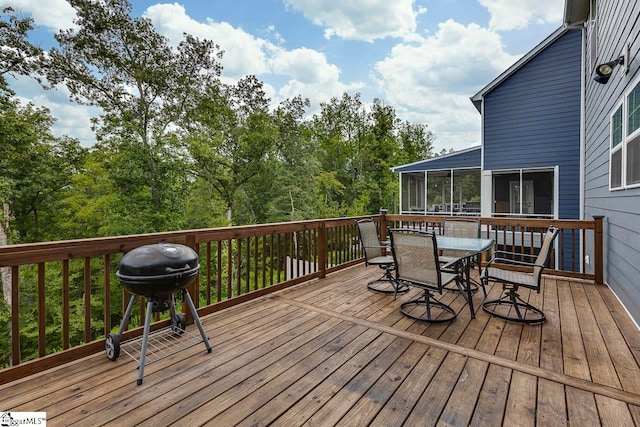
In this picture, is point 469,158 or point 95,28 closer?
point 469,158

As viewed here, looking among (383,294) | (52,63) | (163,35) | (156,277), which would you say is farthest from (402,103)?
(156,277)

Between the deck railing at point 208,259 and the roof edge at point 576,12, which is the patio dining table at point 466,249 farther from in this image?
the roof edge at point 576,12

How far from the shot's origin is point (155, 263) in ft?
7.09

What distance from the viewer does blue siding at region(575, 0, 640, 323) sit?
285 cm

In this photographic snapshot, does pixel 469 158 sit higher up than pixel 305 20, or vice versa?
pixel 305 20

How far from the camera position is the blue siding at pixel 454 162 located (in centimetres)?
955

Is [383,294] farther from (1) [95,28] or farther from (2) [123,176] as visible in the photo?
(1) [95,28]

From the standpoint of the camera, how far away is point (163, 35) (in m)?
12.7

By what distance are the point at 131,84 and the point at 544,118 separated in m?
14.1

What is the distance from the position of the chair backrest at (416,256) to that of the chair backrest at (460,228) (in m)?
1.75

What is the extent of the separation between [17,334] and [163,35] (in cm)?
1396

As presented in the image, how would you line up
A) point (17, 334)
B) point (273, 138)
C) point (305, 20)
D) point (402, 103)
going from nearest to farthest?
point (17, 334) → point (305, 20) → point (273, 138) → point (402, 103)

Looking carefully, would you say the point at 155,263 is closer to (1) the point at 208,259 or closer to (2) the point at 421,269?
(1) the point at 208,259

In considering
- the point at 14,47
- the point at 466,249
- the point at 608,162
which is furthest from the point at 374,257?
the point at 14,47
